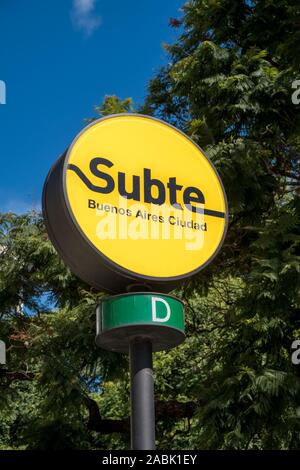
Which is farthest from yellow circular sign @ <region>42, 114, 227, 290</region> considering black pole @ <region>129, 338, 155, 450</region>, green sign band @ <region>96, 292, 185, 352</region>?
black pole @ <region>129, 338, 155, 450</region>

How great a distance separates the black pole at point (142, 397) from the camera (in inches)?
166

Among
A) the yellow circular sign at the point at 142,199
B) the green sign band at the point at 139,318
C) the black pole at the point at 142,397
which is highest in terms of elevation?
the yellow circular sign at the point at 142,199

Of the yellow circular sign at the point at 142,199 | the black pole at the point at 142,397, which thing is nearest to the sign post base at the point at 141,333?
the black pole at the point at 142,397

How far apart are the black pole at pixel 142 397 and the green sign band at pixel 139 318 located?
9cm

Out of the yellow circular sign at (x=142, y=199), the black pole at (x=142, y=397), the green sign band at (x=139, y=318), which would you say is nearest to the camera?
the black pole at (x=142, y=397)

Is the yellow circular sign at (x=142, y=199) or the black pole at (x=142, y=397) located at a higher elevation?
the yellow circular sign at (x=142, y=199)

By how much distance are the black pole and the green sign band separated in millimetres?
94

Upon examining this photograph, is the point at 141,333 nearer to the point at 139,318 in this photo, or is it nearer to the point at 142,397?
the point at 139,318

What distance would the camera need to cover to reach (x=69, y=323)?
1078cm

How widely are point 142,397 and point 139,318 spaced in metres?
0.52

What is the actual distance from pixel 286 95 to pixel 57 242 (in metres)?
6.20

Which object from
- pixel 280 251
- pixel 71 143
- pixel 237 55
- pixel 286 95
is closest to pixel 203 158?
pixel 71 143

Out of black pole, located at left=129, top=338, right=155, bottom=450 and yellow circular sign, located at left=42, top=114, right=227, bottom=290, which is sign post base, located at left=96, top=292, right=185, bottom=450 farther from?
yellow circular sign, located at left=42, top=114, right=227, bottom=290

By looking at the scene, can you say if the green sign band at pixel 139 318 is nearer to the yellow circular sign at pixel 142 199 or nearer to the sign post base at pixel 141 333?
the sign post base at pixel 141 333
